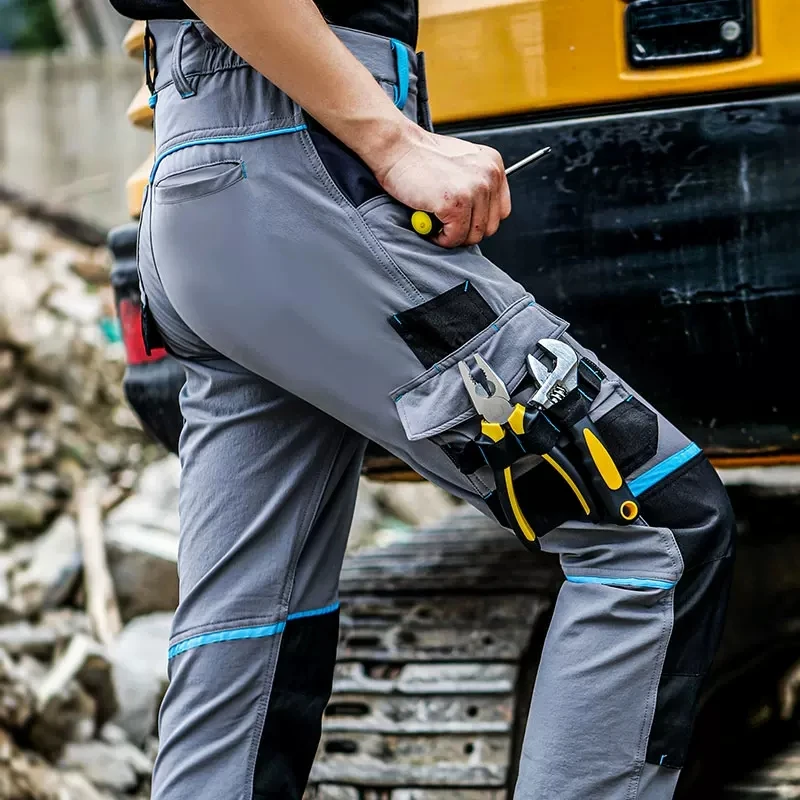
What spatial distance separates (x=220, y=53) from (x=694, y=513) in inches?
31.3

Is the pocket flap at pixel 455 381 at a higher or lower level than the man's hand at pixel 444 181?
lower

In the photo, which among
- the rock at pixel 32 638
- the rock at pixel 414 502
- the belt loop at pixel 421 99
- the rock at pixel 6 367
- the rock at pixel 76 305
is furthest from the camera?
the rock at pixel 76 305

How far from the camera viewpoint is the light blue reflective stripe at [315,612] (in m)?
1.76

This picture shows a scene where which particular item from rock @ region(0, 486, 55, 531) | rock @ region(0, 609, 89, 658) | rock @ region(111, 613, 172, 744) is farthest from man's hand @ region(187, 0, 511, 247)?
rock @ region(0, 486, 55, 531)

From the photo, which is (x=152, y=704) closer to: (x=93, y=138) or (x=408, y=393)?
(x=408, y=393)

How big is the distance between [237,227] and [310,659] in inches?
25.8

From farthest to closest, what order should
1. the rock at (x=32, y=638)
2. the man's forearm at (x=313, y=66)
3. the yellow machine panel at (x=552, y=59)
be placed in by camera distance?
the rock at (x=32, y=638)
the yellow machine panel at (x=552, y=59)
the man's forearm at (x=313, y=66)

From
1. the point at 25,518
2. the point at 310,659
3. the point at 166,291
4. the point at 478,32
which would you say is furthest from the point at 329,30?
the point at 25,518

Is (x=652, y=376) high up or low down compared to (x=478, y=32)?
down

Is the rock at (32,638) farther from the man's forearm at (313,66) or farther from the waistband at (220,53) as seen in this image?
the man's forearm at (313,66)

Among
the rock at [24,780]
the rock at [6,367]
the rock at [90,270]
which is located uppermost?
the rock at [90,270]

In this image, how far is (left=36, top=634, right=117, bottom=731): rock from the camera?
10.6 feet

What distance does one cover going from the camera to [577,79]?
1980 mm

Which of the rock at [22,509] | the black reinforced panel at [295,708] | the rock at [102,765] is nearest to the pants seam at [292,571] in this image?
the black reinforced panel at [295,708]
